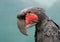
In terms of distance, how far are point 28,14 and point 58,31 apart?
0.50 m

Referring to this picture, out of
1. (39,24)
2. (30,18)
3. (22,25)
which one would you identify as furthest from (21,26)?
(39,24)

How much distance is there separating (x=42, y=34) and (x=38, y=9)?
14.6 inches

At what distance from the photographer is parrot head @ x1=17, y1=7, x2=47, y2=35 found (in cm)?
970

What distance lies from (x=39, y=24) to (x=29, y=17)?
0.62 feet

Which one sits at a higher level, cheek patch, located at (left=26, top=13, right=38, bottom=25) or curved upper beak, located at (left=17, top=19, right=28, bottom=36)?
cheek patch, located at (left=26, top=13, right=38, bottom=25)

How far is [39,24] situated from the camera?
31.9 feet

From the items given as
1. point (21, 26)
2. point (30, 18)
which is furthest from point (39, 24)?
point (21, 26)

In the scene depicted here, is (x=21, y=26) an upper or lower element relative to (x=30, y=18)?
lower

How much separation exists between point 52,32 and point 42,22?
0.67 ft

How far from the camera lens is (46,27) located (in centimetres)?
973

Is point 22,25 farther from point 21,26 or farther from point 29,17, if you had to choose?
point 29,17

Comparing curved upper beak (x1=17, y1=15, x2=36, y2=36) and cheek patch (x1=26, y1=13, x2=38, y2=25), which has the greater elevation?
cheek patch (x1=26, y1=13, x2=38, y2=25)

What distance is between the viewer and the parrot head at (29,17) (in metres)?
9.70

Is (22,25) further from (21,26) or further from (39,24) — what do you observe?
(39,24)
